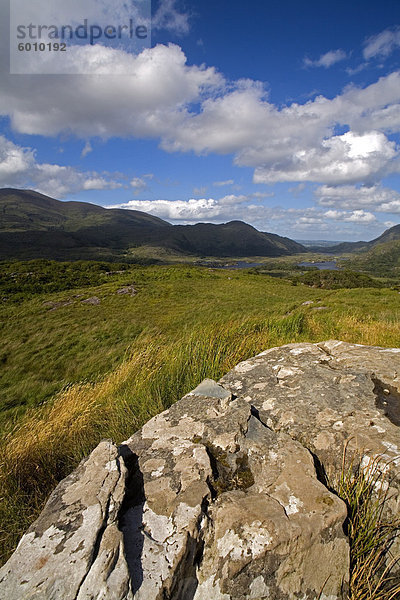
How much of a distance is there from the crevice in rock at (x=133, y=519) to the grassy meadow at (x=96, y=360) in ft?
3.73

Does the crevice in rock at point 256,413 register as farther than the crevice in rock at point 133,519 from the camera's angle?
Yes

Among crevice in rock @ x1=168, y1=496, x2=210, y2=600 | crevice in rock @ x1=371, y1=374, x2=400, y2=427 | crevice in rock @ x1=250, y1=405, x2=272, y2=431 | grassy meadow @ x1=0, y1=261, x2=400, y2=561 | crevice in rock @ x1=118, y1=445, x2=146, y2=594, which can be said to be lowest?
grassy meadow @ x1=0, y1=261, x2=400, y2=561

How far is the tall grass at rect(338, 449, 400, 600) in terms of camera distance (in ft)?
6.21

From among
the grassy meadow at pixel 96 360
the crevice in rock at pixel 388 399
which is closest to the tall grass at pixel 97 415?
the grassy meadow at pixel 96 360

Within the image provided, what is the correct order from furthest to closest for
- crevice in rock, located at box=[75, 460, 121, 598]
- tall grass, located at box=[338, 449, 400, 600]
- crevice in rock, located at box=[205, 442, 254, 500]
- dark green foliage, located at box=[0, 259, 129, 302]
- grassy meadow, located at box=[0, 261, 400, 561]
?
dark green foliage, located at box=[0, 259, 129, 302] → grassy meadow, located at box=[0, 261, 400, 561] → crevice in rock, located at box=[205, 442, 254, 500] → tall grass, located at box=[338, 449, 400, 600] → crevice in rock, located at box=[75, 460, 121, 598]

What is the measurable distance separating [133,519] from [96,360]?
10.4 metres

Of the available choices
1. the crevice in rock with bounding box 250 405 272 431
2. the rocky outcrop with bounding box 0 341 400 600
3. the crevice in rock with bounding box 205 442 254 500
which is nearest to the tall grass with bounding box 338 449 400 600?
the rocky outcrop with bounding box 0 341 400 600

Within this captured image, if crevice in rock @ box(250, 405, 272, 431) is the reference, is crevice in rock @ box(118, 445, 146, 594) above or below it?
below

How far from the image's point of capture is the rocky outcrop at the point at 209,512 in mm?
1656

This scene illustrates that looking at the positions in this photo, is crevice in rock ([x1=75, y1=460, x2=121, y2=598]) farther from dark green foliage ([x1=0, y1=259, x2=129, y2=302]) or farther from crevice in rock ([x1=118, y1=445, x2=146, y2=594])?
dark green foliage ([x1=0, y1=259, x2=129, y2=302])

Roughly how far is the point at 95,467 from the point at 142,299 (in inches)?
892

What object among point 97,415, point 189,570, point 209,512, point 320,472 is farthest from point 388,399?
point 97,415

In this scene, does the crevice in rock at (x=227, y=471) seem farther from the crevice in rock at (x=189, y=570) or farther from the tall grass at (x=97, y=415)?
the tall grass at (x=97, y=415)

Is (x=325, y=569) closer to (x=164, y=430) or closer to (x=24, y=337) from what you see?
(x=164, y=430)
